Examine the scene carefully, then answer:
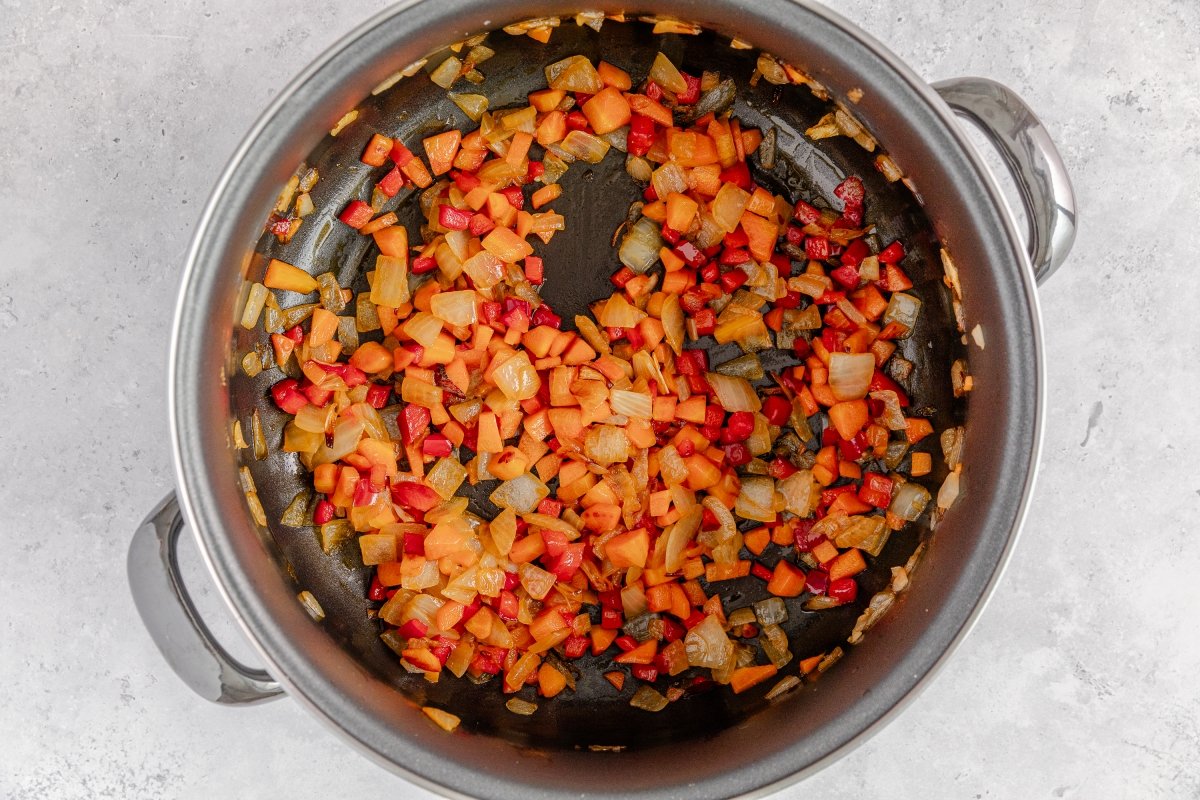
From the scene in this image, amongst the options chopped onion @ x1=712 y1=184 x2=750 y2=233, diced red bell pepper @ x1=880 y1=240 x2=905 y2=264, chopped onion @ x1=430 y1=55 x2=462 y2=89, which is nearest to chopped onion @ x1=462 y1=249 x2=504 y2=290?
chopped onion @ x1=430 y1=55 x2=462 y2=89

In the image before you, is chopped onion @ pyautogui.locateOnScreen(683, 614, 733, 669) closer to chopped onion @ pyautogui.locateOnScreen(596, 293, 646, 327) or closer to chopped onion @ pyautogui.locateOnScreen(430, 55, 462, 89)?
chopped onion @ pyautogui.locateOnScreen(596, 293, 646, 327)

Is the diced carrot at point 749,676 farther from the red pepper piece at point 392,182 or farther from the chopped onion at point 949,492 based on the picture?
the red pepper piece at point 392,182

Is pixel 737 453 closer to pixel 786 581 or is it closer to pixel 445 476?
pixel 786 581

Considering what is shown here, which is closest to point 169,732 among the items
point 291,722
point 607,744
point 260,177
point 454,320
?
point 291,722

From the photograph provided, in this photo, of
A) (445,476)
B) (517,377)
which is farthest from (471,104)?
(445,476)

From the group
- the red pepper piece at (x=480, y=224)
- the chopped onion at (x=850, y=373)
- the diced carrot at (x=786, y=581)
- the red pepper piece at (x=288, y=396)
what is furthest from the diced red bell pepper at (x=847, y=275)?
the red pepper piece at (x=288, y=396)
